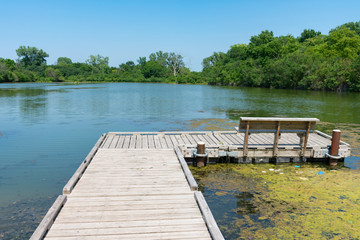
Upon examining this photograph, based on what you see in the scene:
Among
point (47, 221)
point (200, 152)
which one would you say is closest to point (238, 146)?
point (200, 152)

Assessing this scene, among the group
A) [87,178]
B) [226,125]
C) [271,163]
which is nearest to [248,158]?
[271,163]

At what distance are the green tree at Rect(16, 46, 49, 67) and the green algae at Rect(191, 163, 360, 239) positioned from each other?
157267 mm

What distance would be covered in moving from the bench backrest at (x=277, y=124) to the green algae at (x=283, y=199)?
1415 millimetres

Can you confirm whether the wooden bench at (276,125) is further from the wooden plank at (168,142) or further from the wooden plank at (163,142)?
the wooden plank at (163,142)

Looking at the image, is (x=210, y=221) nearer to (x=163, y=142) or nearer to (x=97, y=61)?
(x=163, y=142)

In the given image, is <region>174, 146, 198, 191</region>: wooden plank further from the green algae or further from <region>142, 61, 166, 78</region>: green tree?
<region>142, 61, 166, 78</region>: green tree

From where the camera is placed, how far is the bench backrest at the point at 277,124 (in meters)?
9.59

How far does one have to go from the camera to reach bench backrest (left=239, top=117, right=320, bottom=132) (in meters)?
9.59

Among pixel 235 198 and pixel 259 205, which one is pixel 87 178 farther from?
pixel 259 205

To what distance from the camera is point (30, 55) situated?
14762 cm

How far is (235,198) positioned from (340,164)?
5.46 metres

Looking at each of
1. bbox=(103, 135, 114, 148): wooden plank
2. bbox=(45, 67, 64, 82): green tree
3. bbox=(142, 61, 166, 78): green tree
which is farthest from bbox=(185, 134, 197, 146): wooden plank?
bbox=(142, 61, 166, 78): green tree

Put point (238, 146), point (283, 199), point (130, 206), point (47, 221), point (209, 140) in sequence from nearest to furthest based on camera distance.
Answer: point (47, 221)
point (130, 206)
point (283, 199)
point (238, 146)
point (209, 140)

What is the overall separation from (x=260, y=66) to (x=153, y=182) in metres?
90.8
